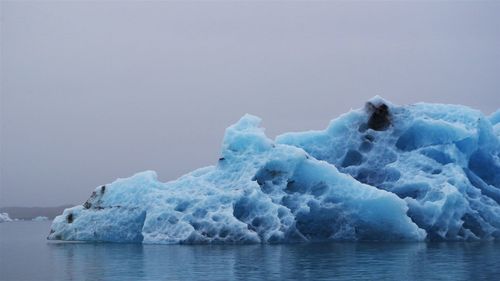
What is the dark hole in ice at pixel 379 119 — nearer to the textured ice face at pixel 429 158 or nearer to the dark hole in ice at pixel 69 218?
the textured ice face at pixel 429 158

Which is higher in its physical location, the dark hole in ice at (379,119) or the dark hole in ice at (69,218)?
the dark hole in ice at (379,119)

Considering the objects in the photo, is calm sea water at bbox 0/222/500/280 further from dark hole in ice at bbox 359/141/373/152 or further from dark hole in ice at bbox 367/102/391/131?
dark hole in ice at bbox 367/102/391/131

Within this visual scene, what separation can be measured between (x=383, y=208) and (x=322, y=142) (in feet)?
16.6

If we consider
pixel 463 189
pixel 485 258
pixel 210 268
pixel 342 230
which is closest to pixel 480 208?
pixel 463 189

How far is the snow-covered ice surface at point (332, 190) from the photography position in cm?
2391

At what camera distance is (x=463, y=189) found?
24.7 m

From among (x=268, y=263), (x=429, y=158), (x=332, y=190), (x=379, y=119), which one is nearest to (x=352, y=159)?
(x=379, y=119)

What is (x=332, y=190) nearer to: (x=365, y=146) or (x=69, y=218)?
(x=365, y=146)

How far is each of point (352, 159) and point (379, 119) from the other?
1983 mm

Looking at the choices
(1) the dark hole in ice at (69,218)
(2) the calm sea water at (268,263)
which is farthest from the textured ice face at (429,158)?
(1) the dark hole in ice at (69,218)

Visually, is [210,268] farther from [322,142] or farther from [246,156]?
[322,142]

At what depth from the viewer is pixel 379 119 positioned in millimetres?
26875

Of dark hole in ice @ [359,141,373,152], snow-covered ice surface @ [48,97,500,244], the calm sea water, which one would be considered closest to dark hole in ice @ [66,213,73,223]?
snow-covered ice surface @ [48,97,500,244]

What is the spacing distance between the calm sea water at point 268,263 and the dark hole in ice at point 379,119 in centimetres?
570
